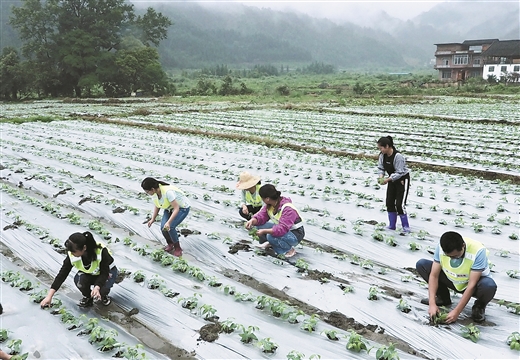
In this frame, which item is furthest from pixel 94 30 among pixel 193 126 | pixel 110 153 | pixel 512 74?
pixel 512 74

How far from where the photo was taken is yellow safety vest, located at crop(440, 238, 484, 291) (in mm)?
4336

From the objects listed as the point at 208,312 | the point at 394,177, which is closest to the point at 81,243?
the point at 208,312

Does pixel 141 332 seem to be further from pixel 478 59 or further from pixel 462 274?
pixel 478 59

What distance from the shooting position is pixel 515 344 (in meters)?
4.09

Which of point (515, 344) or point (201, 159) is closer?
point (515, 344)

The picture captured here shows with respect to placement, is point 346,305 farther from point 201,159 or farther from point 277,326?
point 201,159

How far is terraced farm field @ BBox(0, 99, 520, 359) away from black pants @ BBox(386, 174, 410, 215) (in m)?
0.45

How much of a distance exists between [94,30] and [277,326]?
187 feet

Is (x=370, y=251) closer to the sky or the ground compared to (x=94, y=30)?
closer to the ground

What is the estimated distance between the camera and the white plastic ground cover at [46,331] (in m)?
4.27

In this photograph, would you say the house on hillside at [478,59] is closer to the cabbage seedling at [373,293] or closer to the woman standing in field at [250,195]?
the woman standing in field at [250,195]

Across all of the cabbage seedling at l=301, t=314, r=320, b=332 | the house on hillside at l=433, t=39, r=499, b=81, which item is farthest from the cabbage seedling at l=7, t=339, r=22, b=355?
the house on hillside at l=433, t=39, r=499, b=81

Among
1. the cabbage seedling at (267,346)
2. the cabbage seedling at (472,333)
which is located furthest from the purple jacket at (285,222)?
the cabbage seedling at (472,333)

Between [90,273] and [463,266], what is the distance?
12.7 feet
